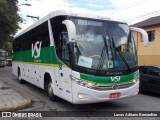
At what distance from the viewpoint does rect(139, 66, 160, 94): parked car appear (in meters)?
12.9

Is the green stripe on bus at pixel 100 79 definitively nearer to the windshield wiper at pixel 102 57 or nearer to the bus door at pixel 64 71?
the windshield wiper at pixel 102 57

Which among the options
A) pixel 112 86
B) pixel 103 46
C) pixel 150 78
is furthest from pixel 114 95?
pixel 150 78

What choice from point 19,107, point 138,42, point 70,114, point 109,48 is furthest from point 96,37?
point 138,42

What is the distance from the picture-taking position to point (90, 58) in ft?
27.9

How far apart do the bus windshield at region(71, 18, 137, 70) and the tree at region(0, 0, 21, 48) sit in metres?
15.3

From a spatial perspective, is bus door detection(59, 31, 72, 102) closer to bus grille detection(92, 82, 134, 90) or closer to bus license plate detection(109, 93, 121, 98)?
bus grille detection(92, 82, 134, 90)

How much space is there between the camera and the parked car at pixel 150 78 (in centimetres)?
1287

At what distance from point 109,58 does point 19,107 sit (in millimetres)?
3355

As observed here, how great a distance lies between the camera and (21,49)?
1706cm

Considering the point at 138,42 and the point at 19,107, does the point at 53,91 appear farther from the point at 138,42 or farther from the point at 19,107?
the point at 138,42

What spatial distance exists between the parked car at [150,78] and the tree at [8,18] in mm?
13729

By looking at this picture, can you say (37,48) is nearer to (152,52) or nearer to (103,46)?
(103,46)

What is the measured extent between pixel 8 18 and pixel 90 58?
1727cm

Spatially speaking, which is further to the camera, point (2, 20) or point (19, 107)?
point (2, 20)
